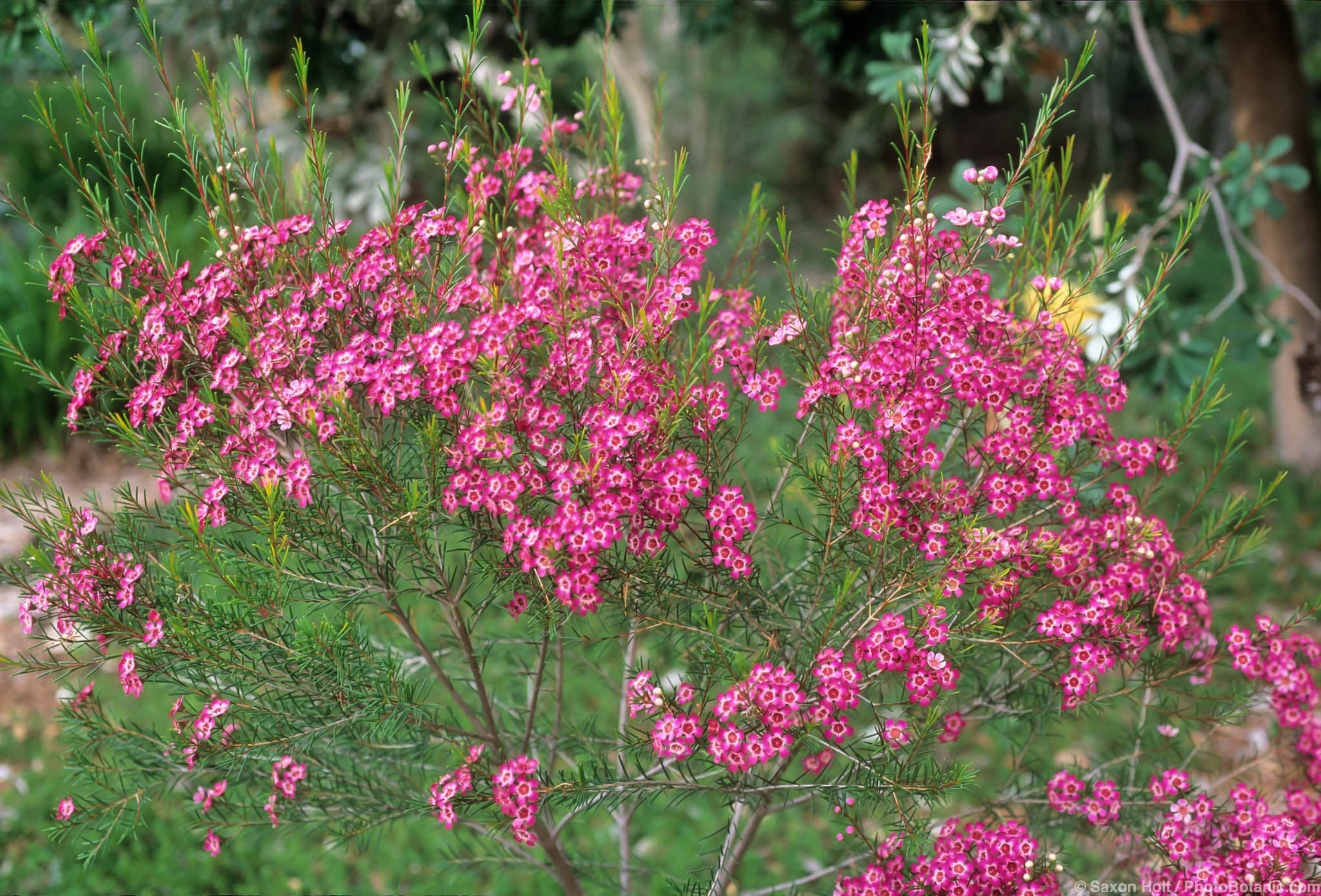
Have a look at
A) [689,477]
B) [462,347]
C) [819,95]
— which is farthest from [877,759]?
[819,95]

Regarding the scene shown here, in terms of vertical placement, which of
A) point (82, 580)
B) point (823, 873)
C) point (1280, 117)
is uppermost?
point (1280, 117)

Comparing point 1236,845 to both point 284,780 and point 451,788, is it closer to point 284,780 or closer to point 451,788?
point 451,788

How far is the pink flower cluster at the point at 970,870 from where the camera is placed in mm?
1643

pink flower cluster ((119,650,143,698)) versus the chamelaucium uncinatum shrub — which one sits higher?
the chamelaucium uncinatum shrub

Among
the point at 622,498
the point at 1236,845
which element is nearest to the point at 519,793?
the point at 622,498

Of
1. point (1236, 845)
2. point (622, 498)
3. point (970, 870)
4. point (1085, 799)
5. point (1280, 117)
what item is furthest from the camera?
point (1280, 117)

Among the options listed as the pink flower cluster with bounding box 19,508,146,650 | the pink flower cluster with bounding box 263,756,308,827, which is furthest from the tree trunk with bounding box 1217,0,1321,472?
the pink flower cluster with bounding box 19,508,146,650

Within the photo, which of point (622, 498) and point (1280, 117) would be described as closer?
point (622, 498)

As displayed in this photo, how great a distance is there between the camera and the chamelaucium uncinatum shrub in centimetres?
153

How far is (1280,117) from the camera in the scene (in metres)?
4.38

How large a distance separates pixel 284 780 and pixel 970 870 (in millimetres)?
1166

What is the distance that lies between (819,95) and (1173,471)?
909 centimetres

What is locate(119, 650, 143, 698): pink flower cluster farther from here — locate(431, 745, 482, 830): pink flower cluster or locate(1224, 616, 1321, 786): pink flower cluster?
locate(1224, 616, 1321, 786): pink flower cluster

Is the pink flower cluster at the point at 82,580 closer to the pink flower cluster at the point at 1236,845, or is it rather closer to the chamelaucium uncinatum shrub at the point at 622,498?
the chamelaucium uncinatum shrub at the point at 622,498
